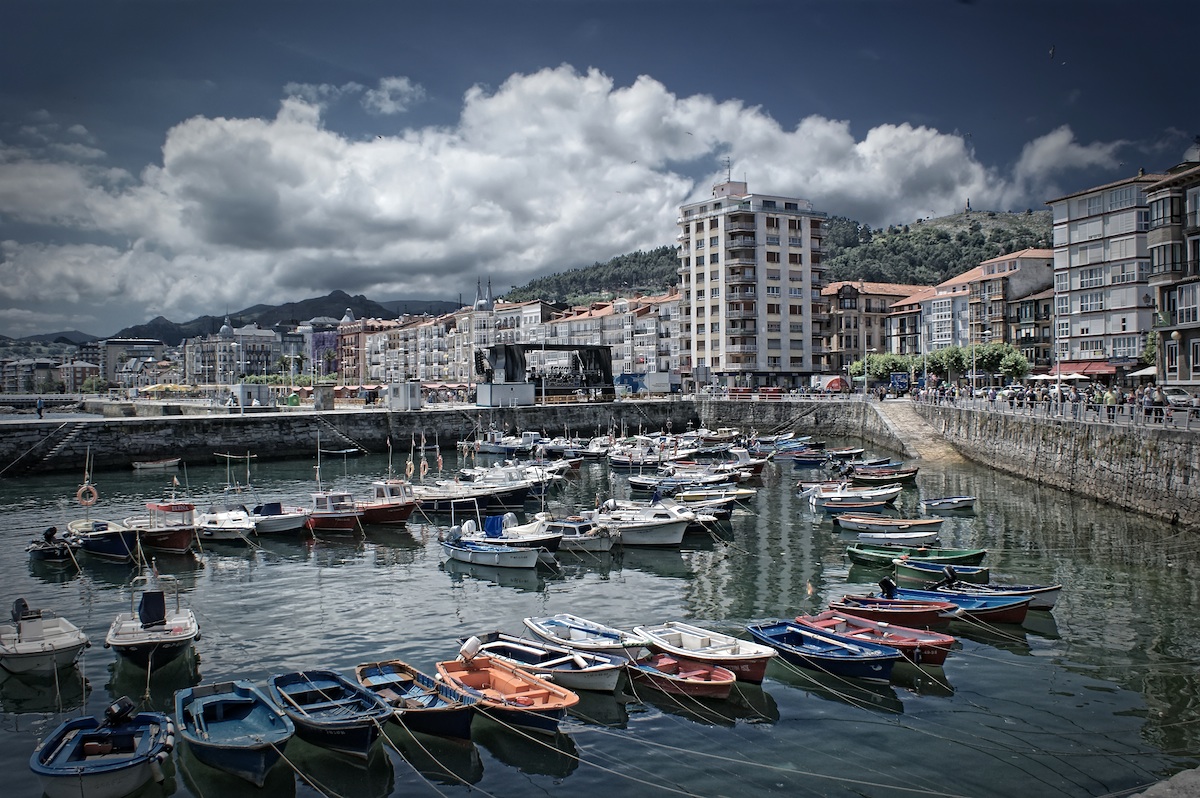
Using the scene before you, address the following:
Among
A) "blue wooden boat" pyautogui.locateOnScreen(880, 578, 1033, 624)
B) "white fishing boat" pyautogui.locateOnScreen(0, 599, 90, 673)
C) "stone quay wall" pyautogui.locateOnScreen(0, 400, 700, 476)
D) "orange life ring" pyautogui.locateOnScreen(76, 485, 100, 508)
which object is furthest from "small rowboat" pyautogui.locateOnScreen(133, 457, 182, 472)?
"blue wooden boat" pyautogui.locateOnScreen(880, 578, 1033, 624)

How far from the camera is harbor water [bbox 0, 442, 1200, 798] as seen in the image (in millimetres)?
16719

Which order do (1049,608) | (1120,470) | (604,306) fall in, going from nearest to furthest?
(1049,608), (1120,470), (604,306)

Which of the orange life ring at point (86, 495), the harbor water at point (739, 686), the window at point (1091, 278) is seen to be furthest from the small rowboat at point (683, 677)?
the window at point (1091, 278)

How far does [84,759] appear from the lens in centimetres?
1600

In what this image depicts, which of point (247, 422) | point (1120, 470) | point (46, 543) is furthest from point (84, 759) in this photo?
point (247, 422)

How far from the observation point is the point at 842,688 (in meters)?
20.7

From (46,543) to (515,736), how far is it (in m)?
27.8

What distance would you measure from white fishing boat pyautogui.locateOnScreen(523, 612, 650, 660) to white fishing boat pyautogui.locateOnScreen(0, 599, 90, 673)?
11.4 m

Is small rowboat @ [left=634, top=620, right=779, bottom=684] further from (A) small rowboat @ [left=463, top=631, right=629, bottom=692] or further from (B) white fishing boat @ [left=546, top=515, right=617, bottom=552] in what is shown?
(B) white fishing boat @ [left=546, top=515, right=617, bottom=552]

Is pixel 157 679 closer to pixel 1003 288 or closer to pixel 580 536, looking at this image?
pixel 580 536

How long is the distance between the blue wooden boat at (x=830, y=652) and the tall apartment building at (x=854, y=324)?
122347 millimetres

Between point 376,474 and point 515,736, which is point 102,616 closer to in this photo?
point 515,736

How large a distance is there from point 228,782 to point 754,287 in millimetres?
104994

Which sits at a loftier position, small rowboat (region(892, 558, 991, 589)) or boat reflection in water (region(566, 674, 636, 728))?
small rowboat (region(892, 558, 991, 589))
